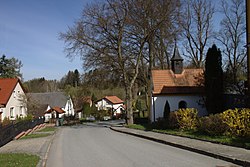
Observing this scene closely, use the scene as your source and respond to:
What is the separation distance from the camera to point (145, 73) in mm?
39250

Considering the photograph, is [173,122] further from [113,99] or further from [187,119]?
[113,99]

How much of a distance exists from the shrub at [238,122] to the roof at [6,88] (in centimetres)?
2611

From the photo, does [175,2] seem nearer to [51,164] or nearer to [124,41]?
[124,41]

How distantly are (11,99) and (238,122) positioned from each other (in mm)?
29077

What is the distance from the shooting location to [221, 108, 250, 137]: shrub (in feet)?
49.9

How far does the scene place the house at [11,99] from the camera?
35.0 metres

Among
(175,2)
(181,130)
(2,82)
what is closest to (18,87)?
(2,82)

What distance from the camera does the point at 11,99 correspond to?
37.5m

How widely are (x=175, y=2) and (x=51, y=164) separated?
77.0 ft

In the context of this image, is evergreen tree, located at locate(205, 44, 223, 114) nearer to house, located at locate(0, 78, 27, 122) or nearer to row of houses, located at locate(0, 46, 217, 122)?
row of houses, located at locate(0, 46, 217, 122)

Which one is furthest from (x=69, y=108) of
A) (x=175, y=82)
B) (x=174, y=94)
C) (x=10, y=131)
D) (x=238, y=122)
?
(x=238, y=122)

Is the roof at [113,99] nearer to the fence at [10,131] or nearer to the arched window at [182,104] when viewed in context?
the arched window at [182,104]

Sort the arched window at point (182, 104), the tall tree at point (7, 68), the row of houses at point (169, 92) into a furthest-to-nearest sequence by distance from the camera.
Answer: the tall tree at point (7, 68) → the arched window at point (182, 104) → the row of houses at point (169, 92)

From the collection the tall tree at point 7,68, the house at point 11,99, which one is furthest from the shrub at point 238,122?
the tall tree at point 7,68
